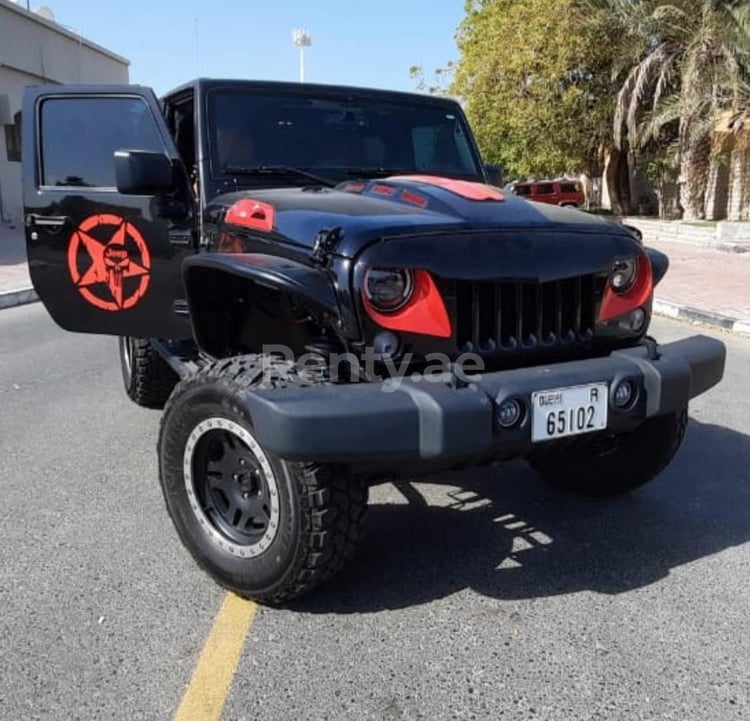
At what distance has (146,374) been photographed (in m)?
5.43

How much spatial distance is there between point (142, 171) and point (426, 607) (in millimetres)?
Result: 2137

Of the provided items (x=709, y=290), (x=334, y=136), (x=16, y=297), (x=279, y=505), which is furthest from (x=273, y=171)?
(x=709, y=290)

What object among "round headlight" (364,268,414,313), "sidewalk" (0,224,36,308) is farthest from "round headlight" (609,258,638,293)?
"sidewalk" (0,224,36,308)

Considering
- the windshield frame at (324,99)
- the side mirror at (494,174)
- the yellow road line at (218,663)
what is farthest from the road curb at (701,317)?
the yellow road line at (218,663)

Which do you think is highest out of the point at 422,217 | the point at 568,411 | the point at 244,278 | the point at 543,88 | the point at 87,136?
the point at 543,88

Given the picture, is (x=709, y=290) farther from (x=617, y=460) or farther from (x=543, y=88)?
(x=543, y=88)

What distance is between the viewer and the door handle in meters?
4.28

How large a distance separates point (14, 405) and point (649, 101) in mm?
20834

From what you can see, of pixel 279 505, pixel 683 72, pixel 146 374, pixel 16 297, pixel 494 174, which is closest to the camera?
pixel 279 505

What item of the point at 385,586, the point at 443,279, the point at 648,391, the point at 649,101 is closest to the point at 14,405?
the point at 385,586

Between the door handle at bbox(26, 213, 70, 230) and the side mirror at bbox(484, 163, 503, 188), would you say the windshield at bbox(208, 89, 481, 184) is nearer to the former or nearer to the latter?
the side mirror at bbox(484, 163, 503, 188)

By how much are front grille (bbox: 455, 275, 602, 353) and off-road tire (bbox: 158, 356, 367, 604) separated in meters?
0.63

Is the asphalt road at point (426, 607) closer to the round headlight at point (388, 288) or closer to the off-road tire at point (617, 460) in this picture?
the off-road tire at point (617, 460)

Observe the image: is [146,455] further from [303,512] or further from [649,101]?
[649,101]
